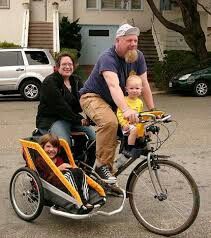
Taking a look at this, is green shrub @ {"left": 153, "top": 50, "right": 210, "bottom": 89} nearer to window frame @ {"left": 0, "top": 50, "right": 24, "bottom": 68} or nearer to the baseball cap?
window frame @ {"left": 0, "top": 50, "right": 24, "bottom": 68}

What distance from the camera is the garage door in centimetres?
2869

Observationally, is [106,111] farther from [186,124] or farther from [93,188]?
[186,124]

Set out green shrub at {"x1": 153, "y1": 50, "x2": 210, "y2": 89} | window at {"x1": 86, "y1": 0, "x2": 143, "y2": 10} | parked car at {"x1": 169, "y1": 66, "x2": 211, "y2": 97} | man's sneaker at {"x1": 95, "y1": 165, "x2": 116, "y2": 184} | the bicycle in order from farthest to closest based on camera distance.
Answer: window at {"x1": 86, "y1": 0, "x2": 143, "y2": 10}
green shrub at {"x1": 153, "y1": 50, "x2": 210, "y2": 89}
parked car at {"x1": 169, "y1": 66, "x2": 211, "y2": 97}
man's sneaker at {"x1": 95, "y1": 165, "x2": 116, "y2": 184}
the bicycle

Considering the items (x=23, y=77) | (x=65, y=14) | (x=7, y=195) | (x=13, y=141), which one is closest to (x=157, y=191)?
(x=7, y=195)

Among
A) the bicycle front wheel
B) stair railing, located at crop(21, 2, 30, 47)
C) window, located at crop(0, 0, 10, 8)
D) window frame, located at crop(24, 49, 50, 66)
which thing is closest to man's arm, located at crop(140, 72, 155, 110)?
the bicycle front wheel

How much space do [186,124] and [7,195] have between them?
6.16 meters

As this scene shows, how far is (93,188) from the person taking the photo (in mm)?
4777

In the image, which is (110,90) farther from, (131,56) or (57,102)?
(57,102)

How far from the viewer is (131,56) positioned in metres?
4.84

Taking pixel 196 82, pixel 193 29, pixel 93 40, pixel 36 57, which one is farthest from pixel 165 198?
pixel 93 40

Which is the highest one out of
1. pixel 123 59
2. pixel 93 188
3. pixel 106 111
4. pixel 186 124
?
pixel 123 59

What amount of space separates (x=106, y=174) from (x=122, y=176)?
5.60 feet

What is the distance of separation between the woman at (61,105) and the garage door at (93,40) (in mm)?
23284

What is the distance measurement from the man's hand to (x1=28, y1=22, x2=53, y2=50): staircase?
22090mm
